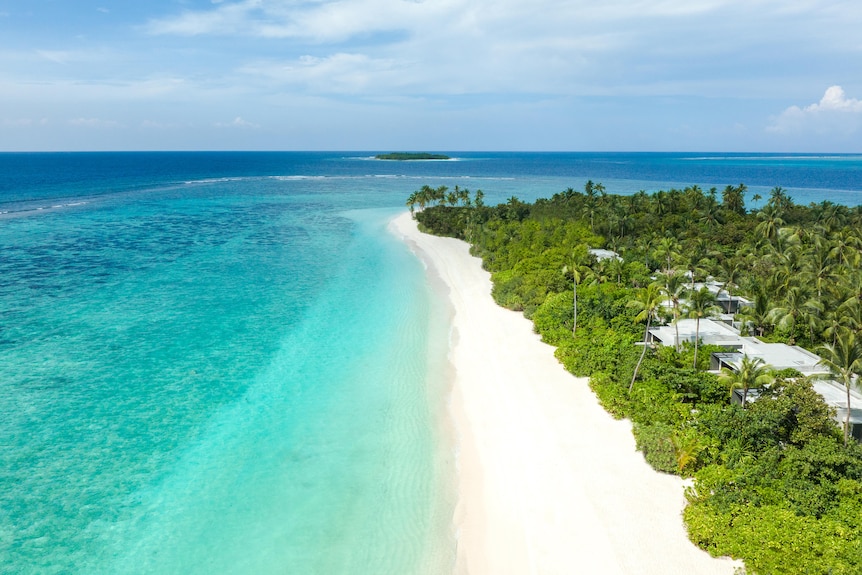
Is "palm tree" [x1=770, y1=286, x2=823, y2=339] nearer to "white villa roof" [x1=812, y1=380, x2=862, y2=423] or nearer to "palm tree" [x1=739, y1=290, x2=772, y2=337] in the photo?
"palm tree" [x1=739, y1=290, x2=772, y2=337]

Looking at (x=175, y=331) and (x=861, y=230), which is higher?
(x=861, y=230)

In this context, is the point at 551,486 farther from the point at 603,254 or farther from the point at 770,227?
A: the point at 770,227

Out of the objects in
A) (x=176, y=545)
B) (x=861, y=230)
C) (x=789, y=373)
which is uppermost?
(x=861, y=230)

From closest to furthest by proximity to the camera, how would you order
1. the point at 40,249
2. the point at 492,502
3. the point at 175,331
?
the point at 492,502 → the point at 175,331 → the point at 40,249

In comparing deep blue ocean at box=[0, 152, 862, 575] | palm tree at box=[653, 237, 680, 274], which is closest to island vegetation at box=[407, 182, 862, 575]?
palm tree at box=[653, 237, 680, 274]

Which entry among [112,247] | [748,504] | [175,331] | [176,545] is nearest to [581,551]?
[748,504]

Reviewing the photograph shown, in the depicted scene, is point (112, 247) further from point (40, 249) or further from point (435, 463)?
point (435, 463)

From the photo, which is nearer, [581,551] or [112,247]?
[581,551]
